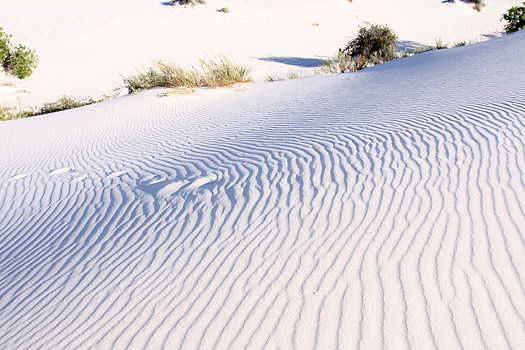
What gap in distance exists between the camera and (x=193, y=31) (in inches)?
1031

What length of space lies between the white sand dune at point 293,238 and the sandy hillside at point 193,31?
1251cm

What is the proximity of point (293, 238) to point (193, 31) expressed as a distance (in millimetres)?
26116

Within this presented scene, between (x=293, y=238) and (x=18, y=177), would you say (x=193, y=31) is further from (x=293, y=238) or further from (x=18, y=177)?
(x=293, y=238)

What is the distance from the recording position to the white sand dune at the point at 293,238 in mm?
1939

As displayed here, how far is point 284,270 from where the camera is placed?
236 cm

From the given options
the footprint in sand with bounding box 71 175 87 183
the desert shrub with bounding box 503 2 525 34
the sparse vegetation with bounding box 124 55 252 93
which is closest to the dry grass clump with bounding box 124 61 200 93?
the sparse vegetation with bounding box 124 55 252 93

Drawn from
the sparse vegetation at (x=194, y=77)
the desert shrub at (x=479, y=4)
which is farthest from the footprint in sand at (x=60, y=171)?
the desert shrub at (x=479, y=4)

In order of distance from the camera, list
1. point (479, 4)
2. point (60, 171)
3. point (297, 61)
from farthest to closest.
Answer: point (479, 4), point (297, 61), point (60, 171)

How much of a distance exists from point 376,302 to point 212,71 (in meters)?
9.91

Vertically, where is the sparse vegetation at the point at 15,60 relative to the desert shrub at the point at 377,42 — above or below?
above

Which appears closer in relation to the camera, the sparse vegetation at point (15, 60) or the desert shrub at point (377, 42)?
the desert shrub at point (377, 42)

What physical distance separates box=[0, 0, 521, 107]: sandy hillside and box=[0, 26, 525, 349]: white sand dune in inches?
492

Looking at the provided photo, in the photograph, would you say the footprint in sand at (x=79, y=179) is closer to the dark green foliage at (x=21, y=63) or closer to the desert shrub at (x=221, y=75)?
the desert shrub at (x=221, y=75)

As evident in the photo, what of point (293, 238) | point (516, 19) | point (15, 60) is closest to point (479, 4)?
point (516, 19)
